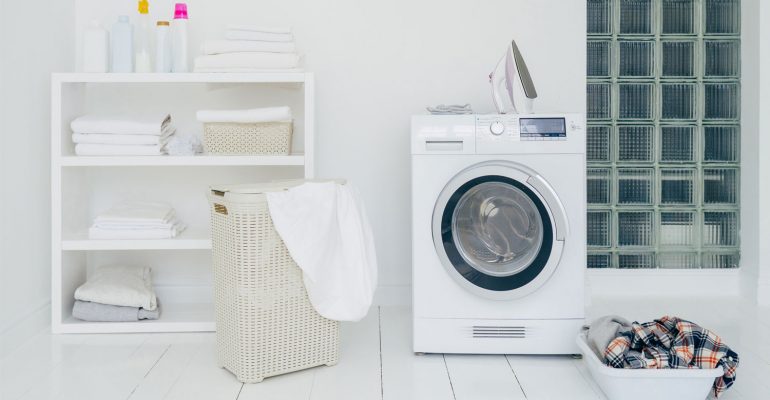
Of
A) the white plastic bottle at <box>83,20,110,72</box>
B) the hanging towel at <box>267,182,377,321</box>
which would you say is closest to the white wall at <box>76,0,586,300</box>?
the white plastic bottle at <box>83,20,110,72</box>

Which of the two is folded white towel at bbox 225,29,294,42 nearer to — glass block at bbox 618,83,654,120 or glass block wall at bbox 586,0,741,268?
glass block wall at bbox 586,0,741,268

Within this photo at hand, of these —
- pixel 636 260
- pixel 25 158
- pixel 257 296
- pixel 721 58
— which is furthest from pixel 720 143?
pixel 25 158

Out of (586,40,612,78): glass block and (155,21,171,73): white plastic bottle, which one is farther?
(586,40,612,78): glass block

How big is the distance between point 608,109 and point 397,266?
1.16 meters

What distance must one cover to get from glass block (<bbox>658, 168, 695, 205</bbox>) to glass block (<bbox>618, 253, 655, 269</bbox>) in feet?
0.82

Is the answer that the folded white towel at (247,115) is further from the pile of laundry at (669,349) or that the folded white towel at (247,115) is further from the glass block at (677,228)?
the glass block at (677,228)

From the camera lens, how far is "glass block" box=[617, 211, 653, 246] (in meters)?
3.30

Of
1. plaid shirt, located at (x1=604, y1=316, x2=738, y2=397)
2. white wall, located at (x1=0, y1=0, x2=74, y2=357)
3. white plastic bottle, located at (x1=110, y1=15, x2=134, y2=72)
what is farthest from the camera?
white plastic bottle, located at (x1=110, y1=15, x2=134, y2=72)

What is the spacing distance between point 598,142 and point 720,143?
1.80ft

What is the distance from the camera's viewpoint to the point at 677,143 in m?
3.28

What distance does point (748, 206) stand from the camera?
10.6ft

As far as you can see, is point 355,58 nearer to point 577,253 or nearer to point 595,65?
point 595,65

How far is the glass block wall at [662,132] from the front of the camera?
3.25 metres

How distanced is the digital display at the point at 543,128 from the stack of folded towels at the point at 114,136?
1337mm
